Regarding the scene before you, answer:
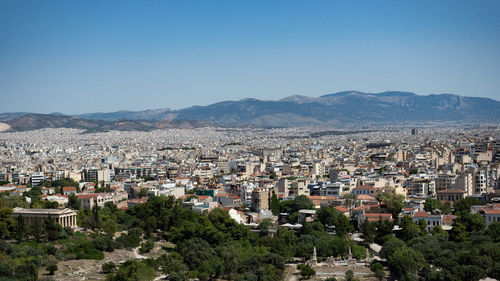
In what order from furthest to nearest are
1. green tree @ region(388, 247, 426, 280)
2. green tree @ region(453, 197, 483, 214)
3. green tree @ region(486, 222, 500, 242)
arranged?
green tree @ region(453, 197, 483, 214)
green tree @ region(486, 222, 500, 242)
green tree @ region(388, 247, 426, 280)

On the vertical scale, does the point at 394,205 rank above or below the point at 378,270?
above

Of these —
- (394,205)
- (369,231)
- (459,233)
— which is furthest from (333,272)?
(394,205)

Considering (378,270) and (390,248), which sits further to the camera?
(390,248)

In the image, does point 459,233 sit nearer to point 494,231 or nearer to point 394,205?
point 494,231

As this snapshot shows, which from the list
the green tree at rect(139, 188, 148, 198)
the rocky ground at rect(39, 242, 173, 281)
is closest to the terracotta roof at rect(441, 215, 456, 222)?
the rocky ground at rect(39, 242, 173, 281)

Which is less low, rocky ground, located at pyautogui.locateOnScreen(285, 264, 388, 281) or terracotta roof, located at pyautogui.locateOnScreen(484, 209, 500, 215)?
terracotta roof, located at pyautogui.locateOnScreen(484, 209, 500, 215)

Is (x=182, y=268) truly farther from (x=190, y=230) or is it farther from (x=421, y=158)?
(x=421, y=158)

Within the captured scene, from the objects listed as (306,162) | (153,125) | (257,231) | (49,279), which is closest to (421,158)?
(306,162)

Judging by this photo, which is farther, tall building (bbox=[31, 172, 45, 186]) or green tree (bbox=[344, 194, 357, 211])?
tall building (bbox=[31, 172, 45, 186])

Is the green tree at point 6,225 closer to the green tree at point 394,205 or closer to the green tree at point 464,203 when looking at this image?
the green tree at point 394,205

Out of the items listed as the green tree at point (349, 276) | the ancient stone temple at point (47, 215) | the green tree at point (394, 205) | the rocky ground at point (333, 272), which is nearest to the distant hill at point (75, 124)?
the ancient stone temple at point (47, 215)

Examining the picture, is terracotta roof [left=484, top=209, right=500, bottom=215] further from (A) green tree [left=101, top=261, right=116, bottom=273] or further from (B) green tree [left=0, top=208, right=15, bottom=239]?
(B) green tree [left=0, top=208, right=15, bottom=239]
